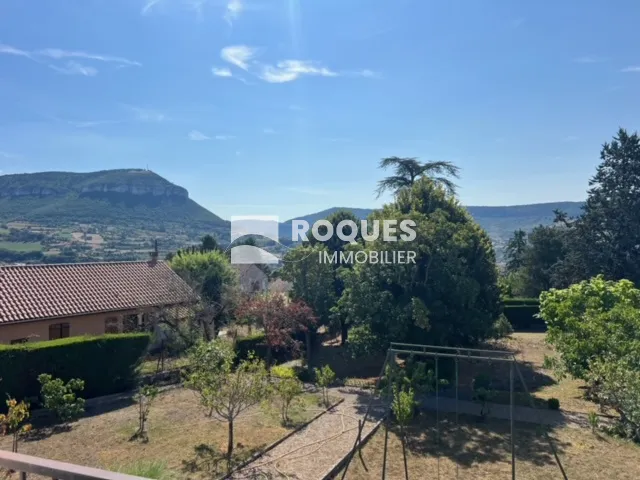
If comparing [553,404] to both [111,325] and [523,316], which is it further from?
[523,316]

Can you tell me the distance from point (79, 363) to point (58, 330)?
5.72m

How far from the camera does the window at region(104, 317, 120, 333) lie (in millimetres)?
20547

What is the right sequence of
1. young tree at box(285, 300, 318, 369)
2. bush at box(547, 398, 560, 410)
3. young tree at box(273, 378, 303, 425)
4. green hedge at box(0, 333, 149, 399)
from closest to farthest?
young tree at box(273, 378, 303, 425), green hedge at box(0, 333, 149, 399), bush at box(547, 398, 560, 410), young tree at box(285, 300, 318, 369)

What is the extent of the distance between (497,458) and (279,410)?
20.6 ft

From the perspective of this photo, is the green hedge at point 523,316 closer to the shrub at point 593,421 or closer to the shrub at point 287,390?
the shrub at point 593,421

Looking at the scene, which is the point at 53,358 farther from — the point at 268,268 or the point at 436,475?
the point at 268,268

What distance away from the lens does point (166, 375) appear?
1686 centimetres

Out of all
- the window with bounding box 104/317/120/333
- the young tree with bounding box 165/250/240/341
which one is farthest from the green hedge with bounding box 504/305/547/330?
the window with bounding box 104/317/120/333

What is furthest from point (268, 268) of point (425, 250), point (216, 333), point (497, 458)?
point (497, 458)

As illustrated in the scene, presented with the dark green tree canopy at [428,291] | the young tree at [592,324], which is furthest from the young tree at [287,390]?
the young tree at [592,324]

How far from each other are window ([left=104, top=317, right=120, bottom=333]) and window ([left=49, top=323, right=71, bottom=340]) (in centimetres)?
168

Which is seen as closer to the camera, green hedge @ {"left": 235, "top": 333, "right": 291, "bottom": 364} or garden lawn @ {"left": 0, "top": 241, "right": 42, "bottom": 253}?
green hedge @ {"left": 235, "top": 333, "right": 291, "bottom": 364}

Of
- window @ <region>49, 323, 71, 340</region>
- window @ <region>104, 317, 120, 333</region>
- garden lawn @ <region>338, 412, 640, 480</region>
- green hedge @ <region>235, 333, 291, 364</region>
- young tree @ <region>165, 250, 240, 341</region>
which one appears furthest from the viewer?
window @ <region>104, 317, 120, 333</region>

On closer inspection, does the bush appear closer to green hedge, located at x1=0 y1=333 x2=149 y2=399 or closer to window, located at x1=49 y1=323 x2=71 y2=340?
green hedge, located at x1=0 y1=333 x2=149 y2=399
